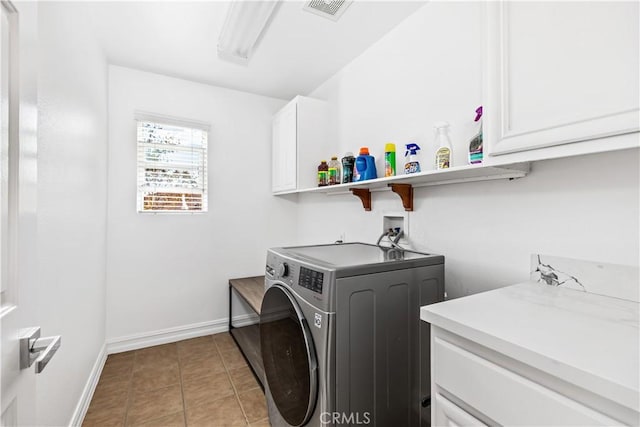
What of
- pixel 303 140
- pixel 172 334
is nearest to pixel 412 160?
pixel 303 140

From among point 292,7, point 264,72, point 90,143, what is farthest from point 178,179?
point 292,7

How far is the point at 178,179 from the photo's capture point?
269cm

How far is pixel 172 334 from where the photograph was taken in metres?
2.67

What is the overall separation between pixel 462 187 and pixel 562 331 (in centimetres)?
90

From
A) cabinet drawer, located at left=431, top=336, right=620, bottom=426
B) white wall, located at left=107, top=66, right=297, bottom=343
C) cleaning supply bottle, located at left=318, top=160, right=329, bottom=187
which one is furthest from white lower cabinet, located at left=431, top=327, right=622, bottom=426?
white wall, located at left=107, top=66, right=297, bottom=343

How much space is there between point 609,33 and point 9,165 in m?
1.52

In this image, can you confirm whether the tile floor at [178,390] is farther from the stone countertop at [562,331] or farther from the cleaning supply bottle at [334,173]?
the cleaning supply bottle at [334,173]

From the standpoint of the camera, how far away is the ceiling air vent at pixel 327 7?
66.2 inches

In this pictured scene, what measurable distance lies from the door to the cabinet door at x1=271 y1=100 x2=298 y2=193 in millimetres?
1929

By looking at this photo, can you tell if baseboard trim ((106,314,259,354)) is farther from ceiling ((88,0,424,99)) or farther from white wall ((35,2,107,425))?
ceiling ((88,0,424,99))

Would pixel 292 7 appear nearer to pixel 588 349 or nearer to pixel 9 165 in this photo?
pixel 9 165

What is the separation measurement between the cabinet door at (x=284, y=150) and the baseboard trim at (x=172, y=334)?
143 cm

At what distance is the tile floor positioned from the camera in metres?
1.70

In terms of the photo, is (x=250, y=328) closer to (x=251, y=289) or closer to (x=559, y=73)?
(x=251, y=289)
